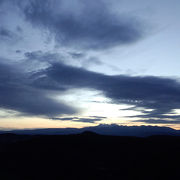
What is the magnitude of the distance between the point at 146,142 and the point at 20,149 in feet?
126

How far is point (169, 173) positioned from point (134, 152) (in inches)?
540

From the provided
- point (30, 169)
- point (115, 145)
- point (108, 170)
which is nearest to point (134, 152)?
point (115, 145)

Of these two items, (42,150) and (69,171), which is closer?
(69,171)

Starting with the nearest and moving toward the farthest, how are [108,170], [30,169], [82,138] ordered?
[108,170] → [30,169] → [82,138]

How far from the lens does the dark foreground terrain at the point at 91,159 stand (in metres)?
36.3

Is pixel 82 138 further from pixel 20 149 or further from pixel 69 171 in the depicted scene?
pixel 69 171

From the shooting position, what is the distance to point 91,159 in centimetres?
4491

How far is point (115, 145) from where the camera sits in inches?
2174

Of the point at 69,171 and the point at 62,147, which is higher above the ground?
the point at 62,147

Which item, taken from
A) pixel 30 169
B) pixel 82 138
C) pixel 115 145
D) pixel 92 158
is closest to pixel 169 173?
pixel 92 158

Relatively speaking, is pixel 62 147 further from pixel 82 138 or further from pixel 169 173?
pixel 169 173

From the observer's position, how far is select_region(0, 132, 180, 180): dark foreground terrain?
119 feet

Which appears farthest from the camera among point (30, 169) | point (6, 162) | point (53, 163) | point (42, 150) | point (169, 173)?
point (42, 150)

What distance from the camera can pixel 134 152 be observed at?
1893 inches
